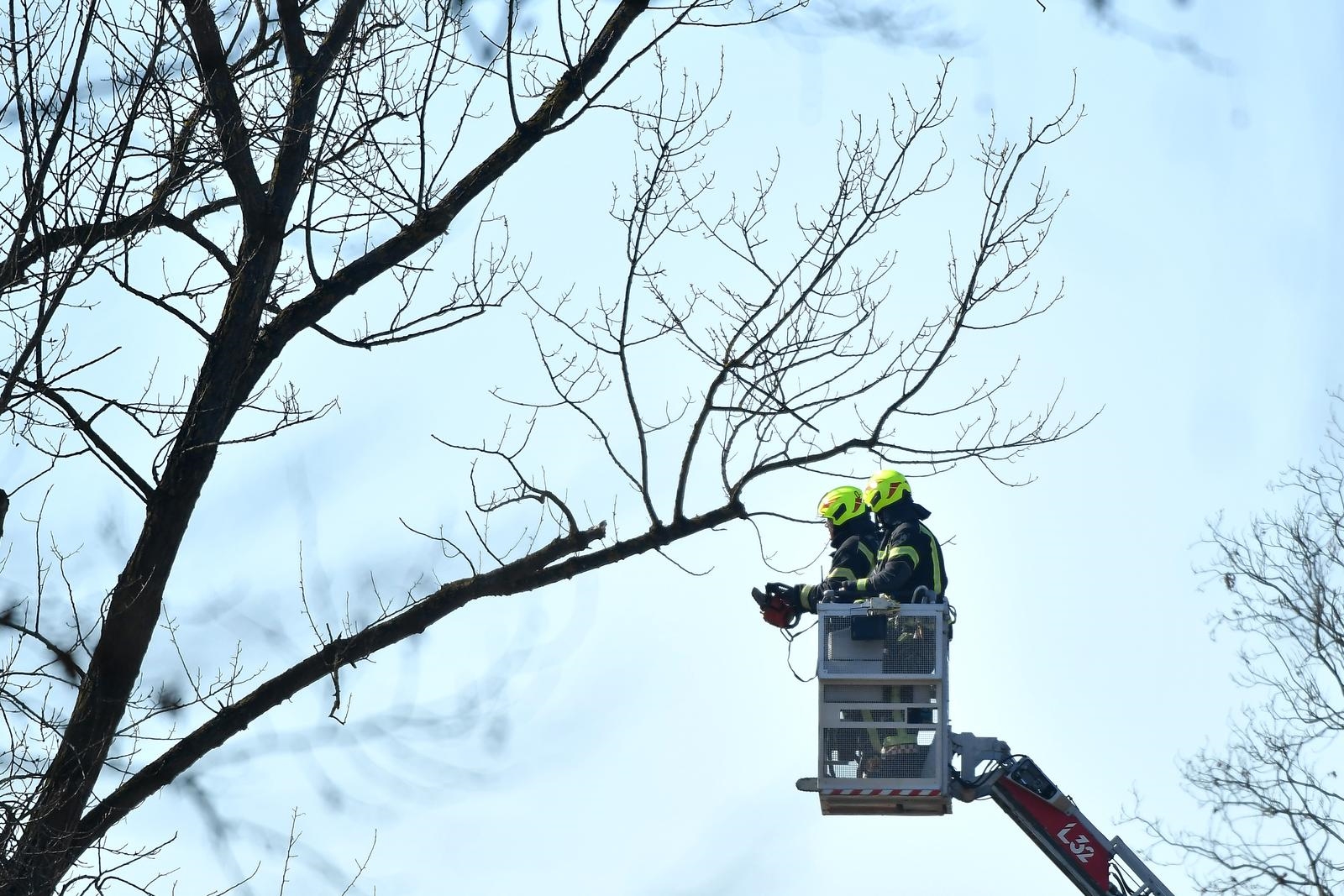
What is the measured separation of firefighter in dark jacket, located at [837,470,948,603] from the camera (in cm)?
932

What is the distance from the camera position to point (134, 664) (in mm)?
6516

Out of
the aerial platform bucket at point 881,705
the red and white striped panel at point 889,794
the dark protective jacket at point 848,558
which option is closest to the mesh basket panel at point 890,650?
the aerial platform bucket at point 881,705

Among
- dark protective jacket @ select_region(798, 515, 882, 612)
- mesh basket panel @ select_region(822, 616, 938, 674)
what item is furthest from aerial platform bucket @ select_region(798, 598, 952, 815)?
dark protective jacket @ select_region(798, 515, 882, 612)

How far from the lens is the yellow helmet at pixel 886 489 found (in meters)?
9.85

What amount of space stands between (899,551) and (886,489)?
548mm

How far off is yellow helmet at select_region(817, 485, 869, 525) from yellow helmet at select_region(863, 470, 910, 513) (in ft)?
0.49

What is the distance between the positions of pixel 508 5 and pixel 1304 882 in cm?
1396

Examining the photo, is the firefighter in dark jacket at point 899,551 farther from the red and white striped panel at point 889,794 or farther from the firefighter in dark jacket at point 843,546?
the red and white striped panel at point 889,794

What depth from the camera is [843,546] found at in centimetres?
983

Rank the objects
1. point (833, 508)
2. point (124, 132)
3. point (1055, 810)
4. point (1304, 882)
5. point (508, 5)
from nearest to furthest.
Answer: point (124, 132) → point (508, 5) → point (833, 508) → point (1055, 810) → point (1304, 882)

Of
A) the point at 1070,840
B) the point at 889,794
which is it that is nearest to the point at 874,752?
the point at 889,794

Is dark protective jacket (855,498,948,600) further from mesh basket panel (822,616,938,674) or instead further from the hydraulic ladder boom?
the hydraulic ladder boom

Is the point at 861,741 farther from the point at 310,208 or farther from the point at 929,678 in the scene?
the point at 310,208

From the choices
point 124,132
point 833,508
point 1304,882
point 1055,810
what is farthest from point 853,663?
point 1304,882
